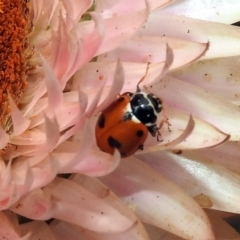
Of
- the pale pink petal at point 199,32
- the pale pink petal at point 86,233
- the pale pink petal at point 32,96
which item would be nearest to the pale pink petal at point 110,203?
the pale pink petal at point 86,233

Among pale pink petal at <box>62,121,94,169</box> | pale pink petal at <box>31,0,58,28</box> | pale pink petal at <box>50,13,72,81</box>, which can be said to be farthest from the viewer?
pale pink petal at <box>31,0,58,28</box>

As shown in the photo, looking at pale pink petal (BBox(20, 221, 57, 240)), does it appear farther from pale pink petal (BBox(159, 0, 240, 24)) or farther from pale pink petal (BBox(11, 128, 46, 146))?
pale pink petal (BBox(159, 0, 240, 24))

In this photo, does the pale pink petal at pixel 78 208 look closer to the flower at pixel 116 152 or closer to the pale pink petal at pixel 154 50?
the flower at pixel 116 152

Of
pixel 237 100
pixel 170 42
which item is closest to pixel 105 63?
pixel 170 42

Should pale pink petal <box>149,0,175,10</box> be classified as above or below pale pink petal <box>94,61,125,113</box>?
above

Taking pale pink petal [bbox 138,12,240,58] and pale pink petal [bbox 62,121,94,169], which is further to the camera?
pale pink petal [bbox 138,12,240,58]

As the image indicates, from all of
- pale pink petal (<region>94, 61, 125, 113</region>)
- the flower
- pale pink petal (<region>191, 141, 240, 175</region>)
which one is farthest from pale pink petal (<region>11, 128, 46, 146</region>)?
pale pink petal (<region>191, 141, 240, 175</region>)

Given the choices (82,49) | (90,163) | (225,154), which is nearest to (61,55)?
(82,49)
